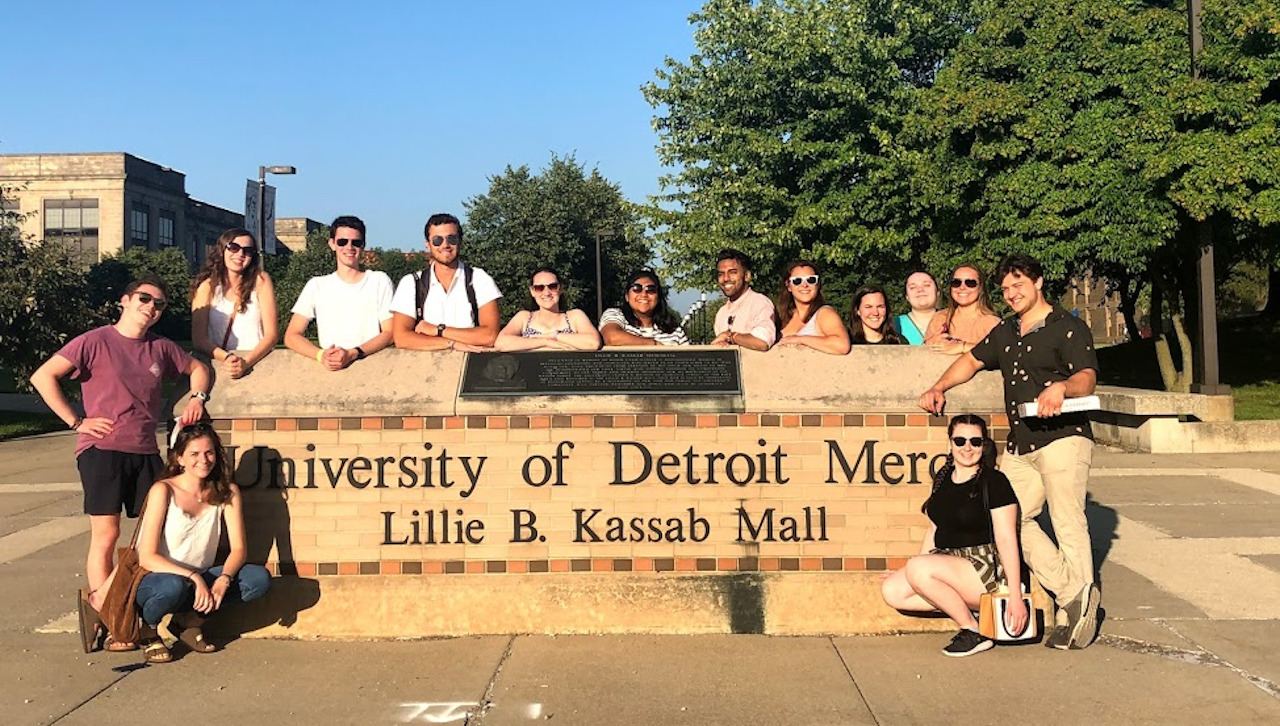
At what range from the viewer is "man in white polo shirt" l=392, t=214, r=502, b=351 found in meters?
5.00

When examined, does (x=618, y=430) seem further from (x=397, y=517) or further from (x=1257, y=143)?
(x=1257, y=143)

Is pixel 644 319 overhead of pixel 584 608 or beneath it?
overhead

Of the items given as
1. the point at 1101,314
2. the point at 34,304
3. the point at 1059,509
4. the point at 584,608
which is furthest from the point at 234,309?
the point at 1101,314

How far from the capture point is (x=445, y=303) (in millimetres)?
5113

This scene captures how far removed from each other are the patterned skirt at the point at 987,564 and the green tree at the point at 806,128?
48.6 feet

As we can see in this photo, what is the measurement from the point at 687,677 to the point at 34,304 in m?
17.2

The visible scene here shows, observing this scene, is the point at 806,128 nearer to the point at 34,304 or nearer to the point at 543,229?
the point at 34,304

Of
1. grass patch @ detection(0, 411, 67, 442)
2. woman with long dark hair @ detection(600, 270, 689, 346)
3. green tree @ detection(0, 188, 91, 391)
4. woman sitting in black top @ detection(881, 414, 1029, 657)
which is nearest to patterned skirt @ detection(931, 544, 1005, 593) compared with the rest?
woman sitting in black top @ detection(881, 414, 1029, 657)

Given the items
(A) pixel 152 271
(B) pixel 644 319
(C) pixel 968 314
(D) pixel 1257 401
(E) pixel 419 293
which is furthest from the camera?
(A) pixel 152 271

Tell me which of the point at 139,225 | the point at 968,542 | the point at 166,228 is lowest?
the point at 968,542

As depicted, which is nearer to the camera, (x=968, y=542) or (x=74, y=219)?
(x=968, y=542)

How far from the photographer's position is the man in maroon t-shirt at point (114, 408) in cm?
443

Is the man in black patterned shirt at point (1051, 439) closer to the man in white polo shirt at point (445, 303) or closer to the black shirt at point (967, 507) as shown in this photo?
the black shirt at point (967, 507)

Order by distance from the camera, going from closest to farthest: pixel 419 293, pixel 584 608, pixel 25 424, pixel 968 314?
pixel 584 608 → pixel 419 293 → pixel 968 314 → pixel 25 424
